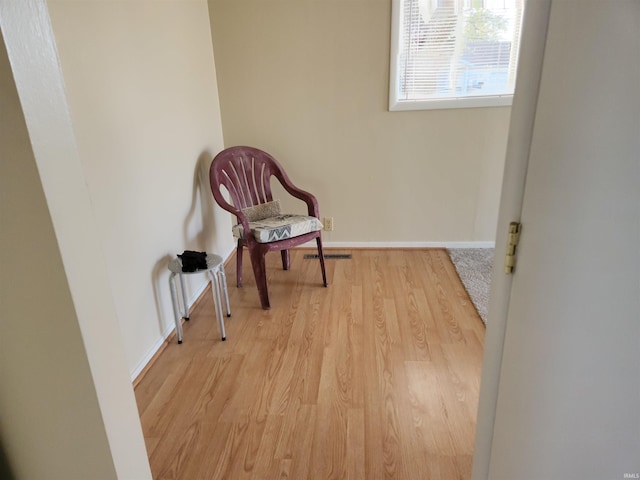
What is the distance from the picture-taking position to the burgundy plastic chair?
2.43 meters

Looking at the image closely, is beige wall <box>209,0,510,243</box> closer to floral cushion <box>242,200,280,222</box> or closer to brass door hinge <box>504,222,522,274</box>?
floral cushion <box>242,200,280,222</box>

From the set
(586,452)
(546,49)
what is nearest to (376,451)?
(586,452)

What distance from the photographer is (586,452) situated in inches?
24.9

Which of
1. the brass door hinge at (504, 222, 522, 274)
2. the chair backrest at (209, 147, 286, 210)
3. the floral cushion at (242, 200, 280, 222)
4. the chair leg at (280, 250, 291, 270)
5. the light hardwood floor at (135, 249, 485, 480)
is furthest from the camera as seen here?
Result: the chair leg at (280, 250, 291, 270)

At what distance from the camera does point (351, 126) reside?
10.3 ft

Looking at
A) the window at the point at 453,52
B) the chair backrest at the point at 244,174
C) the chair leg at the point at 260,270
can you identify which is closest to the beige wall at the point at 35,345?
the chair leg at the point at 260,270

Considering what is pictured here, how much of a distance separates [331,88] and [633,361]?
2905 millimetres

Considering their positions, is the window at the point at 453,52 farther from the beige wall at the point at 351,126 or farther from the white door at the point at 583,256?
the white door at the point at 583,256

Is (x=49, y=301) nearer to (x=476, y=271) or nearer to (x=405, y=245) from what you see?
(x=476, y=271)

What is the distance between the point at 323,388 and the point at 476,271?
169 centimetres

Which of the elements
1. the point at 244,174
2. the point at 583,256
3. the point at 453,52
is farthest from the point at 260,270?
the point at 453,52

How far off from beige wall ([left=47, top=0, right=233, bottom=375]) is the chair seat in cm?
43

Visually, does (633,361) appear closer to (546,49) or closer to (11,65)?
(546,49)

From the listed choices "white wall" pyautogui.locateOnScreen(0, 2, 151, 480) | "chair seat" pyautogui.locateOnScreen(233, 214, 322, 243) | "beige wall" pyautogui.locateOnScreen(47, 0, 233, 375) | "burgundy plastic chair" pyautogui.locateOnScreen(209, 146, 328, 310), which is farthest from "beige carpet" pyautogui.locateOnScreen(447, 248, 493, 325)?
"white wall" pyautogui.locateOnScreen(0, 2, 151, 480)
